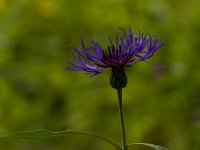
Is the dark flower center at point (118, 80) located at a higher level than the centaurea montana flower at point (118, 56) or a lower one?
lower

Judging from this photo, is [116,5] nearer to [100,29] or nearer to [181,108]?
[100,29]

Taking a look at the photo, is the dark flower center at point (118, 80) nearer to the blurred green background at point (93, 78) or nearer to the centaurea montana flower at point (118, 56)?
the centaurea montana flower at point (118, 56)

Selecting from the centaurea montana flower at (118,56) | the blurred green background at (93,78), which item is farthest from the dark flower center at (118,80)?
the blurred green background at (93,78)

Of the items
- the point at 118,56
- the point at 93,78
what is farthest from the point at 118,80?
the point at 93,78

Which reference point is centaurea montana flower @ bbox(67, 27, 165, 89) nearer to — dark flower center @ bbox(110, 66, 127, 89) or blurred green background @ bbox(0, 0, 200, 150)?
dark flower center @ bbox(110, 66, 127, 89)

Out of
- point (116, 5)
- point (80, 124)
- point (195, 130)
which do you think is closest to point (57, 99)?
point (80, 124)
